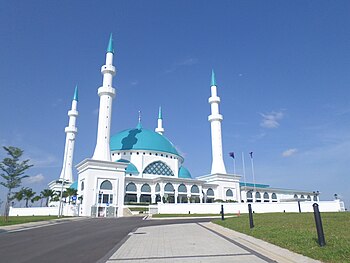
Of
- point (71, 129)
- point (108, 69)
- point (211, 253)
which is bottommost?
point (211, 253)

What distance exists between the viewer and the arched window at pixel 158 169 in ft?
208

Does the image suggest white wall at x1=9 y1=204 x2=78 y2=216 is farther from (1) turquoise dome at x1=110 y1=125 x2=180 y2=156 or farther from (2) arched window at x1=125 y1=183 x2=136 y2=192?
(1) turquoise dome at x1=110 y1=125 x2=180 y2=156

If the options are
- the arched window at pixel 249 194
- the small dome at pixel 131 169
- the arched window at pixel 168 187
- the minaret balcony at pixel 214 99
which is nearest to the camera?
the arched window at pixel 168 187

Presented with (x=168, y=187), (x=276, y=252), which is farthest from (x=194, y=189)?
(x=276, y=252)

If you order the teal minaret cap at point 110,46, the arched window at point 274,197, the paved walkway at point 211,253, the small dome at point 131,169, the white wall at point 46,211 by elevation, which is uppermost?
the teal minaret cap at point 110,46

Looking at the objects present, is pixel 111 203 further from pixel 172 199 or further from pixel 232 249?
pixel 232 249

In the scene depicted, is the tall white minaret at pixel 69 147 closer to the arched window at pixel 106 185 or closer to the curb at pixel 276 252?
the arched window at pixel 106 185

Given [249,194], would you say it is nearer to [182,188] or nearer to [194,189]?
[194,189]

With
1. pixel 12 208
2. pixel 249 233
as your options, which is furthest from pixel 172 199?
pixel 249 233

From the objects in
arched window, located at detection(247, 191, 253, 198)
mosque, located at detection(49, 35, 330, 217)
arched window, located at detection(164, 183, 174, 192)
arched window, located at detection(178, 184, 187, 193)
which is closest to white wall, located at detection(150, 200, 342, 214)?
mosque, located at detection(49, 35, 330, 217)

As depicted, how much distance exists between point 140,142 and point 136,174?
8748 mm

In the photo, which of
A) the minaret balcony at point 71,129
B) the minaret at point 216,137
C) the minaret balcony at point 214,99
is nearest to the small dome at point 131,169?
the minaret balcony at point 71,129

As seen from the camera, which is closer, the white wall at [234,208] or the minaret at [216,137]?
the white wall at [234,208]

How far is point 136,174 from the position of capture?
198 ft
